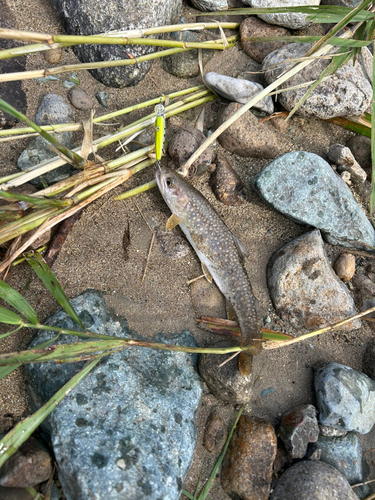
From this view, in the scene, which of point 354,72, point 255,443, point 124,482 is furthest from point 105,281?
point 354,72

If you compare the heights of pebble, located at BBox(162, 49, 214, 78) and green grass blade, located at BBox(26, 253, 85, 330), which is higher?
pebble, located at BBox(162, 49, 214, 78)

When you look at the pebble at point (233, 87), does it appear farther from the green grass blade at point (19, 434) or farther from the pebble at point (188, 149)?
the green grass blade at point (19, 434)

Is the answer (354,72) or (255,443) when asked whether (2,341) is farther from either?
(354,72)

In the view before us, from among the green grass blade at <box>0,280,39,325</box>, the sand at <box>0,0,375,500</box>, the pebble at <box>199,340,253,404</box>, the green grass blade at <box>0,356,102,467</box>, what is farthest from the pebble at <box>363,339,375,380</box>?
the green grass blade at <box>0,280,39,325</box>

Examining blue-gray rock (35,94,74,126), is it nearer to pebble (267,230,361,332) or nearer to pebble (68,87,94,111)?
pebble (68,87,94,111)

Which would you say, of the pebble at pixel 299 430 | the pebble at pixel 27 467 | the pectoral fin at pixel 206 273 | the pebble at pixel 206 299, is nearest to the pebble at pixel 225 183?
the pectoral fin at pixel 206 273

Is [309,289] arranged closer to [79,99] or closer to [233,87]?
[233,87]
